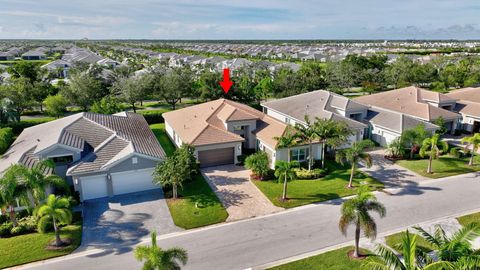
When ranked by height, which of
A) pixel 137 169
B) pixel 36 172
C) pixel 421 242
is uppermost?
pixel 36 172

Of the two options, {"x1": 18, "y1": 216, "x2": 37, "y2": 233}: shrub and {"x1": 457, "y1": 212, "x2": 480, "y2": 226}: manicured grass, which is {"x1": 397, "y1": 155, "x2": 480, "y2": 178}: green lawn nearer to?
{"x1": 457, "y1": 212, "x2": 480, "y2": 226}: manicured grass

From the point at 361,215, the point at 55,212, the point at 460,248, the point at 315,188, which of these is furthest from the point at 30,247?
the point at 460,248

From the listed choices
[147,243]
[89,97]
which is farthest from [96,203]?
[89,97]

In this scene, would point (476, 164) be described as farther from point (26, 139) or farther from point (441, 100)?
point (26, 139)

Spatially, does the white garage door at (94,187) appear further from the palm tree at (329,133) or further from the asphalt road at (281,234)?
the palm tree at (329,133)

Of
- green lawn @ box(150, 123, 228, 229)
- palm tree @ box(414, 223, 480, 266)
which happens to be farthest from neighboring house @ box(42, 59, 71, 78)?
palm tree @ box(414, 223, 480, 266)

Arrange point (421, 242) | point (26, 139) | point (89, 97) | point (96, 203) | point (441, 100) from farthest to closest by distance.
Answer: point (89, 97) < point (441, 100) < point (26, 139) < point (96, 203) < point (421, 242)

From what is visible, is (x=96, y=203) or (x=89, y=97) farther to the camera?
(x=89, y=97)

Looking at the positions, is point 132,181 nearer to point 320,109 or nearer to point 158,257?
point 158,257

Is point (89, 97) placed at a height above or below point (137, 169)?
above
